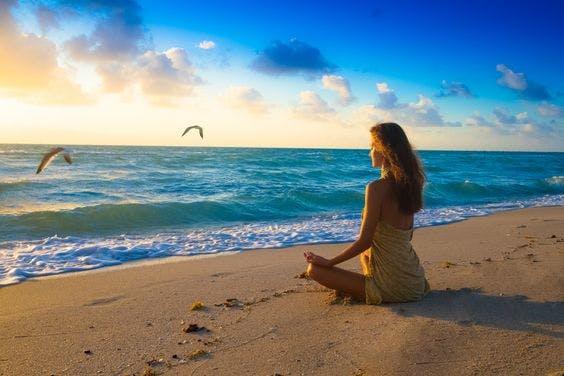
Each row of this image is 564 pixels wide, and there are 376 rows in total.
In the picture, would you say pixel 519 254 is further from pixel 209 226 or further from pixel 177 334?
pixel 209 226

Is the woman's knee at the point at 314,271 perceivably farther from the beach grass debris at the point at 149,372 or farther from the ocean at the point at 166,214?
the ocean at the point at 166,214

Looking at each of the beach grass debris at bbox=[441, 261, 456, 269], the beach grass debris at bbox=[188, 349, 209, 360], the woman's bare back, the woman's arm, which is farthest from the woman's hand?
the beach grass debris at bbox=[441, 261, 456, 269]

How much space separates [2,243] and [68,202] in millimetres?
5465

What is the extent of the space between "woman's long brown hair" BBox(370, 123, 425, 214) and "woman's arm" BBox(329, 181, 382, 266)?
17 centimetres

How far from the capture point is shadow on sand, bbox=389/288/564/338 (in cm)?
378

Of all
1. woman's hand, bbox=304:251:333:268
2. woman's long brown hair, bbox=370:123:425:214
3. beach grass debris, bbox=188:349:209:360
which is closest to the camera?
beach grass debris, bbox=188:349:209:360

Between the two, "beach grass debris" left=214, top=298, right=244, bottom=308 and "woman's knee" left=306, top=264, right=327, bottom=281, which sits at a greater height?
"woman's knee" left=306, top=264, right=327, bottom=281

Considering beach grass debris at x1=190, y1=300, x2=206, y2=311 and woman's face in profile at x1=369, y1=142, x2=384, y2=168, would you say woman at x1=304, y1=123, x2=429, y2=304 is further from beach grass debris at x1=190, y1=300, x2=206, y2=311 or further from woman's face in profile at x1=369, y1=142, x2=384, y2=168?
beach grass debris at x1=190, y1=300, x2=206, y2=311

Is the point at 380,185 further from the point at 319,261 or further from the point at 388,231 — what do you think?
the point at 319,261

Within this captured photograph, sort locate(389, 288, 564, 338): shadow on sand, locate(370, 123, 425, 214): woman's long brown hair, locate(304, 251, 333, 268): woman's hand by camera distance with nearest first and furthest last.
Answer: locate(389, 288, 564, 338): shadow on sand < locate(370, 123, 425, 214): woman's long brown hair < locate(304, 251, 333, 268): woman's hand

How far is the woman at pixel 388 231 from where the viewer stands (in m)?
4.20

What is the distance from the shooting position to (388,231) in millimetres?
4359

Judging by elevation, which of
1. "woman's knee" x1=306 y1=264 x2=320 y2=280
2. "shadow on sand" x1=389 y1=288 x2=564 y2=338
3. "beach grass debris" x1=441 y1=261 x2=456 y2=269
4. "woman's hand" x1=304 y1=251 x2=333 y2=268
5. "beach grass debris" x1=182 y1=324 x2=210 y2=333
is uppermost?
"woman's hand" x1=304 y1=251 x2=333 y2=268

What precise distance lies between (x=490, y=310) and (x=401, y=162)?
1.47m
